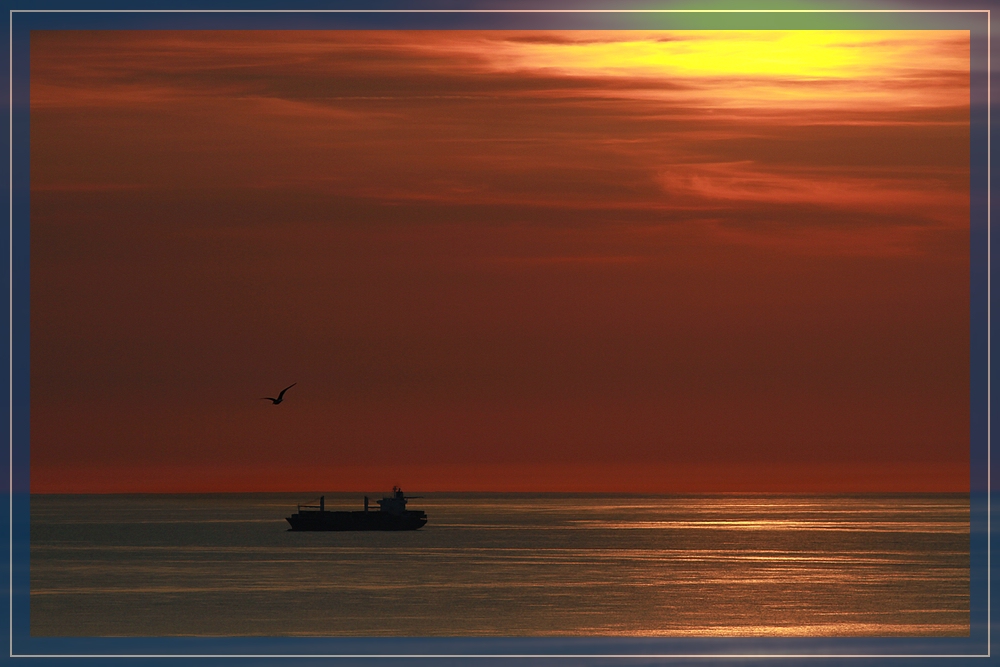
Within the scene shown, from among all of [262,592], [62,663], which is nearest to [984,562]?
[262,592]

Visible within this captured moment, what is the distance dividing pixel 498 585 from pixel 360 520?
41.3 metres

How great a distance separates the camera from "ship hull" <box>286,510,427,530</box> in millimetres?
104938

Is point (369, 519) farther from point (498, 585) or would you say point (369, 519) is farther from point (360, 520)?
point (498, 585)

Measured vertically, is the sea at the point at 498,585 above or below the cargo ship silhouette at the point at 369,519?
below

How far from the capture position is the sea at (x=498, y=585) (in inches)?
1998

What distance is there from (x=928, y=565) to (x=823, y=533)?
4325 cm

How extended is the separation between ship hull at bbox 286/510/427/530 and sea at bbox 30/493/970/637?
1616 mm

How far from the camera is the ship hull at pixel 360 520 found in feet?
344

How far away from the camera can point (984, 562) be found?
87688mm

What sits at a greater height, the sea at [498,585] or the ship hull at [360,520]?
the ship hull at [360,520]

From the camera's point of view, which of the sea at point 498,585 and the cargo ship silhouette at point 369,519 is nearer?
the sea at point 498,585

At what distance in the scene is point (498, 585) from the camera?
6525 centimetres

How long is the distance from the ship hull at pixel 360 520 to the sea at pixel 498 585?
1616mm

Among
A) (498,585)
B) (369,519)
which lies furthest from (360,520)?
(498,585)
